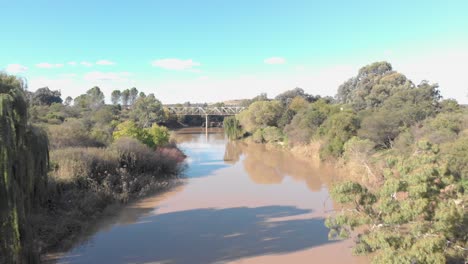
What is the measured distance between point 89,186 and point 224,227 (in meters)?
6.12

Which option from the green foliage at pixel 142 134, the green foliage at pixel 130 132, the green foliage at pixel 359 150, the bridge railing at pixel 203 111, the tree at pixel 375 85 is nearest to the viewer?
the green foliage at pixel 359 150

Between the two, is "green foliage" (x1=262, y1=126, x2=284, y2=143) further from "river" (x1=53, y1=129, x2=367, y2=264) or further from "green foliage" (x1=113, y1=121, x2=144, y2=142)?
"green foliage" (x1=113, y1=121, x2=144, y2=142)

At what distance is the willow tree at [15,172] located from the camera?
6.24 m

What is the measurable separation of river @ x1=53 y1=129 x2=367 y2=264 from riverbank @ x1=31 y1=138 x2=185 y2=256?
1.89 ft

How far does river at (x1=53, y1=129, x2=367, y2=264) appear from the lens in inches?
386

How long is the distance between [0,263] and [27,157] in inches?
87.9

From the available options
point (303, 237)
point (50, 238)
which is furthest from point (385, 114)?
point (50, 238)

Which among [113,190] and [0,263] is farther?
[113,190]

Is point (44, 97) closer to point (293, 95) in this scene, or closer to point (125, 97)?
point (125, 97)

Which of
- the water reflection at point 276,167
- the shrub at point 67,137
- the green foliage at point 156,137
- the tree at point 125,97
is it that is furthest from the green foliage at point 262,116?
the tree at point 125,97

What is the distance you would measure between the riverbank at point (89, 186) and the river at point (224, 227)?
0.58 metres

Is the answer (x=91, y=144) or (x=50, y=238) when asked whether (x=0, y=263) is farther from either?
(x=91, y=144)

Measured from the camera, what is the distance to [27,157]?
7.00 metres

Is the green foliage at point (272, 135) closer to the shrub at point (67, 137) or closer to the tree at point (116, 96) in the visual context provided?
the shrub at point (67, 137)
